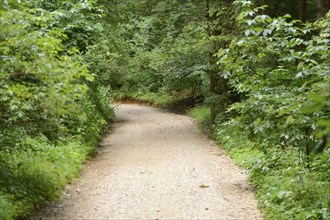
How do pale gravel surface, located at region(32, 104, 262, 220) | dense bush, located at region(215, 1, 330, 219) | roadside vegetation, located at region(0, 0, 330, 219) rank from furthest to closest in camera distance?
pale gravel surface, located at region(32, 104, 262, 220) → dense bush, located at region(215, 1, 330, 219) → roadside vegetation, located at region(0, 0, 330, 219)

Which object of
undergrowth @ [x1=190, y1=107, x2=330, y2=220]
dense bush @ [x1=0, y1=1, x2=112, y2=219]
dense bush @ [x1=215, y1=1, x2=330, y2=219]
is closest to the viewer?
dense bush @ [x1=0, y1=1, x2=112, y2=219]

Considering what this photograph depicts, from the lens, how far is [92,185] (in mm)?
9234

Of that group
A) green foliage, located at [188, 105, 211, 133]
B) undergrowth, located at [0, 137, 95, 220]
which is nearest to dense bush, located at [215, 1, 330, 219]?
undergrowth, located at [0, 137, 95, 220]

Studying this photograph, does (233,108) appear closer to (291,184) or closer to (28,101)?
(291,184)

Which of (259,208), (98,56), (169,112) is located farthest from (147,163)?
(169,112)

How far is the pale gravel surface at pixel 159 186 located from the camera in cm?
733

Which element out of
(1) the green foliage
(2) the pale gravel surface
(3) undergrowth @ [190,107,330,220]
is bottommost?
(1) the green foliage

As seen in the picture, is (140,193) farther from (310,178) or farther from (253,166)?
(310,178)

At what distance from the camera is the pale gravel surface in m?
7.33

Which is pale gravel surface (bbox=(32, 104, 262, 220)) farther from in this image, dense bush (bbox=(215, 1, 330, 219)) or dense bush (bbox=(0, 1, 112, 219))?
dense bush (bbox=(215, 1, 330, 219))

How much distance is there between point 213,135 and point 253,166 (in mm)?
6502

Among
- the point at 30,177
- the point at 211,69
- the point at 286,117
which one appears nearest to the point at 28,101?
the point at 30,177

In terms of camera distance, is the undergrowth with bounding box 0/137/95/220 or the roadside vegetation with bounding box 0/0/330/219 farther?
the undergrowth with bounding box 0/137/95/220

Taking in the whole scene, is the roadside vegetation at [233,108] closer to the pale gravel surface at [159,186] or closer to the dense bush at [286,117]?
the dense bush at [286,117]
